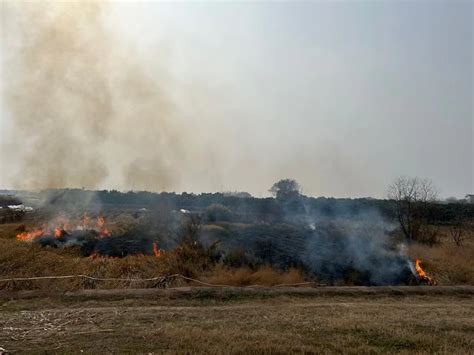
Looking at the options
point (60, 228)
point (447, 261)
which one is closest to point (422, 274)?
point (447, 261)

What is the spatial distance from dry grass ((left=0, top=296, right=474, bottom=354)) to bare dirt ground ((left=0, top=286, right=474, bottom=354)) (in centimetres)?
2

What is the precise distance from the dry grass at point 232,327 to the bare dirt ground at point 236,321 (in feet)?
0.06

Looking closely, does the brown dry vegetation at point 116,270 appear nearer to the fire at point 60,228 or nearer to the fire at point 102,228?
the fire at point 60,228

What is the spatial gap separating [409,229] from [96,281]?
19.9 m

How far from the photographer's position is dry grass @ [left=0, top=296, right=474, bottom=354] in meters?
6.65

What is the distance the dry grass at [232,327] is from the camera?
21.8 ft

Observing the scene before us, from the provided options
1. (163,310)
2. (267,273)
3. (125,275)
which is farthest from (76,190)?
(163,310)

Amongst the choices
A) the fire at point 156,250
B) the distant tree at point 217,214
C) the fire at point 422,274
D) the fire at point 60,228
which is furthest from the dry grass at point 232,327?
the distant tree at point 217,214

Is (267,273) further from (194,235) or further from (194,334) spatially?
(194,334)

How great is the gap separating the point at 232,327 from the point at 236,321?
657 millimetres

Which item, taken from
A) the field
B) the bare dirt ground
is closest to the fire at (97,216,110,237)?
the field

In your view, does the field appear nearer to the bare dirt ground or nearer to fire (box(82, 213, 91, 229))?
the bare dirt ground

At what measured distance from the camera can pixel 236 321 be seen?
862 cm

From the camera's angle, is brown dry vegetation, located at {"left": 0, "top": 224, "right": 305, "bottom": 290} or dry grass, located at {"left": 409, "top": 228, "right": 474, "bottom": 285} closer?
A: brown dry vegetation, located at {"left": 0, "top": 224, "right": 305, "bottom": 290}
